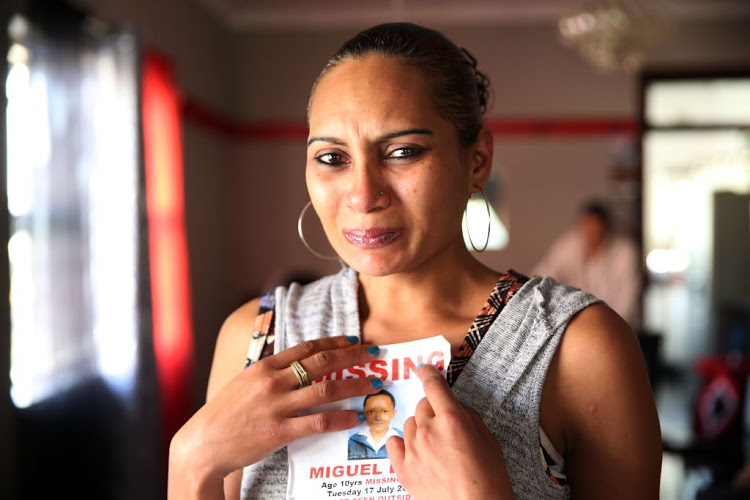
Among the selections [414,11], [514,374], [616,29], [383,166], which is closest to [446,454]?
[514,374]

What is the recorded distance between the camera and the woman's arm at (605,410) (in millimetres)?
991

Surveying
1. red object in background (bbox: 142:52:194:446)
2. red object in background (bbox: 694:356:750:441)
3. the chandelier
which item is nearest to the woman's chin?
red object in background (bbox: 142:52:194:446)

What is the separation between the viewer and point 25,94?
10.3 ft

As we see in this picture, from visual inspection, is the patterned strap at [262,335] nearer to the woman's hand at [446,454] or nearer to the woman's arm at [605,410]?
the woman's hand at [446,454]

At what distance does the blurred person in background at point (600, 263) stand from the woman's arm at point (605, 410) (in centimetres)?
463

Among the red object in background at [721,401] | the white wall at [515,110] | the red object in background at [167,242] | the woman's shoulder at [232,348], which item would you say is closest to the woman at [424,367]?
the woman's shoulder at [232,348]

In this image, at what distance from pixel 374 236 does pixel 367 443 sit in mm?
294

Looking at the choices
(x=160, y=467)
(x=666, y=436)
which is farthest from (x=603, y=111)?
(x=160, y=467)

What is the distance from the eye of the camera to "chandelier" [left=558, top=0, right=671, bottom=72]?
4375 mm

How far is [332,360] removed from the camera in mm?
1009

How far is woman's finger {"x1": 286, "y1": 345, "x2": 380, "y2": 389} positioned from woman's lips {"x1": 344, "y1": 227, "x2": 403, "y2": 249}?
0.15 m

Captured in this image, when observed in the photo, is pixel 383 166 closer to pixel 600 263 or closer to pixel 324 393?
pixel 324 393

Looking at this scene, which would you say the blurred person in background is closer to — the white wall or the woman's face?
the white wall

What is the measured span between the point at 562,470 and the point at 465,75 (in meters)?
0.61
